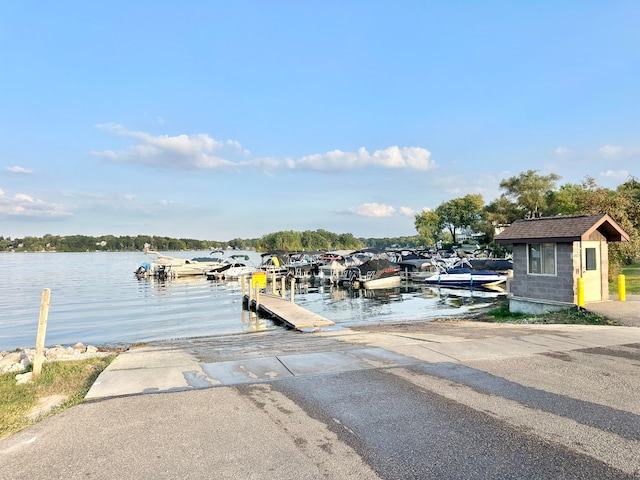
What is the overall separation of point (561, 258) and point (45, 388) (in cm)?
1553

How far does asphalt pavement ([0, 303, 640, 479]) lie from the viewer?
3965 millimetres

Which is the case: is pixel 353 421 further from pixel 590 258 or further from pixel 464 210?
pixel 464 210

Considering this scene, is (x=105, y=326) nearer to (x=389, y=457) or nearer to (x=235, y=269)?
(x=389, y=457)

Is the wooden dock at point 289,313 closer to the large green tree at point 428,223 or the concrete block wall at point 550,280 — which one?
the concrete block wall at point 550,280

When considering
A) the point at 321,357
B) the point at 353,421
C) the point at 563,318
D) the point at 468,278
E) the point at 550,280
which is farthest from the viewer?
the point at 468,278

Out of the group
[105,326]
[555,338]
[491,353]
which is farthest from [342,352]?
[105,326]

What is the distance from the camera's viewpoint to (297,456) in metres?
4.17

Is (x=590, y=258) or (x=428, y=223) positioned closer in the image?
(x=590, y=258)

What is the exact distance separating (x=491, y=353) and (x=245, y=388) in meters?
4.96

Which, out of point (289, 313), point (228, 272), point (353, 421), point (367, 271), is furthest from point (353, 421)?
point (228, 272)

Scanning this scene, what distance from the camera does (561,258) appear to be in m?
15.3

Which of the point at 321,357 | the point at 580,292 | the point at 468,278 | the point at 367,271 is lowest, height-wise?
the point at 468,278

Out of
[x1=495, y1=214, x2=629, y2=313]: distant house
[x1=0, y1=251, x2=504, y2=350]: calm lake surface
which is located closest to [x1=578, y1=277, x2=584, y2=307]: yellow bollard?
[x1=495, y1=214, x2=629, y2=313]: distant house

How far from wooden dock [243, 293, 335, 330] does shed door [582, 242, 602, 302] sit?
9.23m
